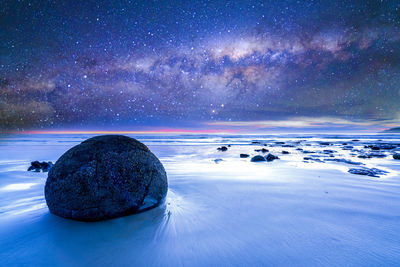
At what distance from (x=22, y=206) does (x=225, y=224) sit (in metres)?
2.97

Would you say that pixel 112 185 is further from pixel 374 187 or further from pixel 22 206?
pixel 374 187

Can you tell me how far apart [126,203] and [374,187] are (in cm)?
445

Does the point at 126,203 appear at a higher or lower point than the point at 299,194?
higher

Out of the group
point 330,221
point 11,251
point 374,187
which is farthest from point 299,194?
point 11,251

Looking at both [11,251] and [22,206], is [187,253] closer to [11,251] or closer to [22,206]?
[11,251]

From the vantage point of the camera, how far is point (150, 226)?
7.52 ft

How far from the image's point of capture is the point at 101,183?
7.94ft

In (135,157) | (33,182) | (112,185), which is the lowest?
(33,182)

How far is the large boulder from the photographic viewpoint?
2.38 metres

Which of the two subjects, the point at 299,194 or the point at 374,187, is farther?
the point at 374,187

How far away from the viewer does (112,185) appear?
2.45 metres

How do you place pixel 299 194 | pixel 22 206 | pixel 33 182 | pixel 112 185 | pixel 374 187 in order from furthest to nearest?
pixel 33 182 → pixel 374 187 → pixel 299 194 → pixel 22 206 → pixel 112 185

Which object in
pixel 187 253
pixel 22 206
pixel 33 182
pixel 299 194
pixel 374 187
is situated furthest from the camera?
pixel 33 182

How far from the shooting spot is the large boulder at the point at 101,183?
238 cm
